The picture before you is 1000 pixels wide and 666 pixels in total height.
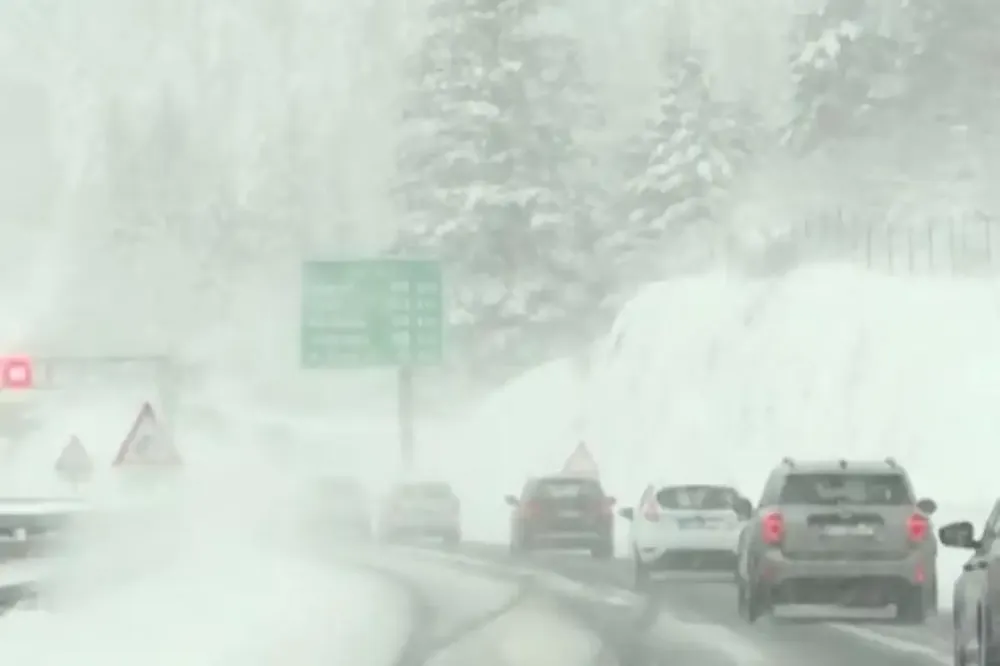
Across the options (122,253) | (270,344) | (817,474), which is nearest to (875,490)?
(817,474)

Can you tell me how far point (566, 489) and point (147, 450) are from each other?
42.9 ft

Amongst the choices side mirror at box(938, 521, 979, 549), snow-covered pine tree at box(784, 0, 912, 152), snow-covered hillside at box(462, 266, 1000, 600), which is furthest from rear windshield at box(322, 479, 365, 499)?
side mirror at box(938, 521, 979, 549)

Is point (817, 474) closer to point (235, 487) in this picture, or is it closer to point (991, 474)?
point (991, 474)

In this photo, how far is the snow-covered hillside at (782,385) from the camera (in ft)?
183

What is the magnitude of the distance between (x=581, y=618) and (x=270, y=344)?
11121cm

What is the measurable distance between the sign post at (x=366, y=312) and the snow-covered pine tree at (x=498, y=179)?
2194 centimetres

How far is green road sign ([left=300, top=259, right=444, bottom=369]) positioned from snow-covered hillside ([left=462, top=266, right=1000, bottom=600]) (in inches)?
213

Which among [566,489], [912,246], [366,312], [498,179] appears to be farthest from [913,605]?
[498,179]

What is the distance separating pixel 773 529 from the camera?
899 inches

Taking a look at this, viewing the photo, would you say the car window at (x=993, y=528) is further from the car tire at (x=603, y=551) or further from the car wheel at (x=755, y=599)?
the car tire at (x=603, y=551)

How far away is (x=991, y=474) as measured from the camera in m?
49.3

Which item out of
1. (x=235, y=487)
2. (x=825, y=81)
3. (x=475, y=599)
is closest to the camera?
(x=475, y=599)

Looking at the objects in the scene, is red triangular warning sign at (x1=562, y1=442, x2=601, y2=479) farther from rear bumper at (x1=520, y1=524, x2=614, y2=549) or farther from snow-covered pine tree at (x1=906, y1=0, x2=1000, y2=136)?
snow-covered pine tree at (x1=906, y1=0, x2=1000, y2=136)

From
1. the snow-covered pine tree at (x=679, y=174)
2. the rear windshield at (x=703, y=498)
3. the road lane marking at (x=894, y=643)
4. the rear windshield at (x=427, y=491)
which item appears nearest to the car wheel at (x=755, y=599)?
the road lane marking at (x=894, y=643)
